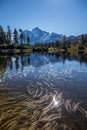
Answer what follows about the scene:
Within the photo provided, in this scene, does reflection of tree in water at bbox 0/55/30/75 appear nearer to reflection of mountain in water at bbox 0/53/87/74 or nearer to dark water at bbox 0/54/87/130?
reflection of mountain in water at bbox 0/53/87/74

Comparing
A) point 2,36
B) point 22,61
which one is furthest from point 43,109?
point 2,36

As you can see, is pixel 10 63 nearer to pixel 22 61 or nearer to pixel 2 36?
pixel 22 61

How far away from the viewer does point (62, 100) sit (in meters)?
15.8

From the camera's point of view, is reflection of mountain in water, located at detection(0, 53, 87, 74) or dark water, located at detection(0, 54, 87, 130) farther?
reflection of mountain in water, located at detection(0, 53, 87, 74)

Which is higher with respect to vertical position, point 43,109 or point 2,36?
point 2,36

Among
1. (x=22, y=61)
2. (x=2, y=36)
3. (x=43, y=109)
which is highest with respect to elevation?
(x=2, y=36)

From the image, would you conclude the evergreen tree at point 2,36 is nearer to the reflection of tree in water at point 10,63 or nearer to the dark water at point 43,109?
the reflection of tree in water at point 10,63

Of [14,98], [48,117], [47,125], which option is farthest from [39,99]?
[47,125]

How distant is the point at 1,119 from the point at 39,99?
506 centimetres

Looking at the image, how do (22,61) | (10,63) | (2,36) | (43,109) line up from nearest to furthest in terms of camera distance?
(43,109), (10,63), (22,61), (2,36)

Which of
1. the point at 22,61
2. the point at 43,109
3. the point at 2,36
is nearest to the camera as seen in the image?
the point at 43,109

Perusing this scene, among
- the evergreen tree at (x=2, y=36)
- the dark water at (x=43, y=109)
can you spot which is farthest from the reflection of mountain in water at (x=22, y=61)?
the evergreen tree at (x=2, y=36)

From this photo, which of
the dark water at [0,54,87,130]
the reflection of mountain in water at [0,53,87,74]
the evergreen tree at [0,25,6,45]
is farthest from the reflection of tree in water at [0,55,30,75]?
the evergreen tree at [0,25,6,45]

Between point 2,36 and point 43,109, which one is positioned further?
point 2,36
